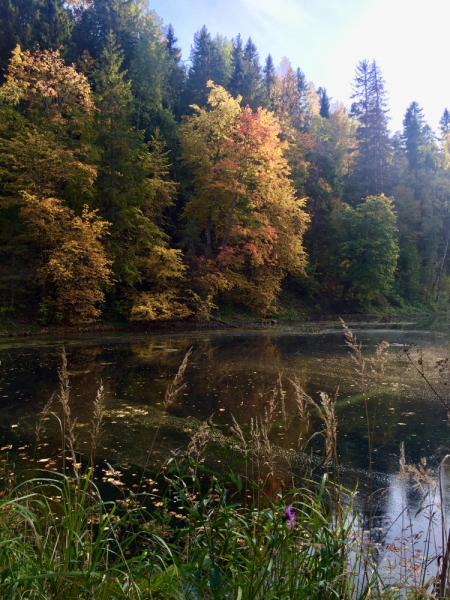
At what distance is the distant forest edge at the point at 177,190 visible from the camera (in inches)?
690

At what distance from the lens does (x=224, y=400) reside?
7.93 m

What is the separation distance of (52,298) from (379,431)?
1514 cm

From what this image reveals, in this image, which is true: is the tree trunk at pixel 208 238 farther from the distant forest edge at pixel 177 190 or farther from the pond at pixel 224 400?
the pond at pixel 224 400

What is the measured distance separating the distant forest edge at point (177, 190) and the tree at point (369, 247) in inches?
5.6

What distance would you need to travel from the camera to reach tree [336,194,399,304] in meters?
29.9

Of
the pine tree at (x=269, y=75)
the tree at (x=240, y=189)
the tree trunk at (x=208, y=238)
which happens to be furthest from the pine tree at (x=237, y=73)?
the tree trunk at (x=208, y=238)

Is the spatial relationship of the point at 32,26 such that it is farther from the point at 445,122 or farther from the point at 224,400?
the point at 445,122

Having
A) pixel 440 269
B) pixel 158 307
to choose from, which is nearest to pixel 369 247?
pixel 440 269

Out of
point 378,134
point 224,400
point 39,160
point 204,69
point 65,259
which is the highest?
point 204,69

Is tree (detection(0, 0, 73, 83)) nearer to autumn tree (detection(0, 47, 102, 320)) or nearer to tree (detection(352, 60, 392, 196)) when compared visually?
autumn tree (detection(0, 47, 102, 320))

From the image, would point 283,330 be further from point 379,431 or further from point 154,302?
point 379,431

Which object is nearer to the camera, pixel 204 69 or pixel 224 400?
pixel 224 400

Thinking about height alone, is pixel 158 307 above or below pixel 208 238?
below

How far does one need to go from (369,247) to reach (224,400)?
25402 mm
